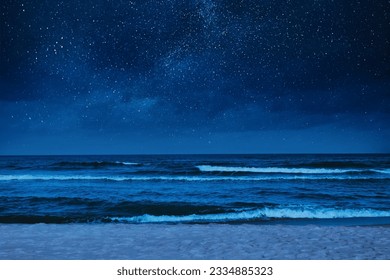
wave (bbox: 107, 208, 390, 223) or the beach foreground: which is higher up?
the beach foreground

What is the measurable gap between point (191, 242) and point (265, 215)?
5732 millimetres

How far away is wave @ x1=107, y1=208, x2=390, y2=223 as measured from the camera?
430 inches

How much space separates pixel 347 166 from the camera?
118 ft

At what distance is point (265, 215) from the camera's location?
11.5 meters

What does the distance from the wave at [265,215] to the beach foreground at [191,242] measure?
2.99 metres

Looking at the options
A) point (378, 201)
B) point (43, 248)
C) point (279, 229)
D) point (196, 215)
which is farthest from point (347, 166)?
point (43, 248)

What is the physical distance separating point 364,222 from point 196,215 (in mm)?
4721

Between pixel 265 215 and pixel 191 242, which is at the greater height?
pixel 191 242

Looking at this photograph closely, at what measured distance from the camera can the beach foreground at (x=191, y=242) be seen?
5.31 m

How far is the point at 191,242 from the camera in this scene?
6184mm

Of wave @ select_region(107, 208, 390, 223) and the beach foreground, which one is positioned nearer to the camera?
the beach foreground

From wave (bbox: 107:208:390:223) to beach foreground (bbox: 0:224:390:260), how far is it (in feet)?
9.83

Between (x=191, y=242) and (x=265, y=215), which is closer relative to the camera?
(x=191, y=242)
